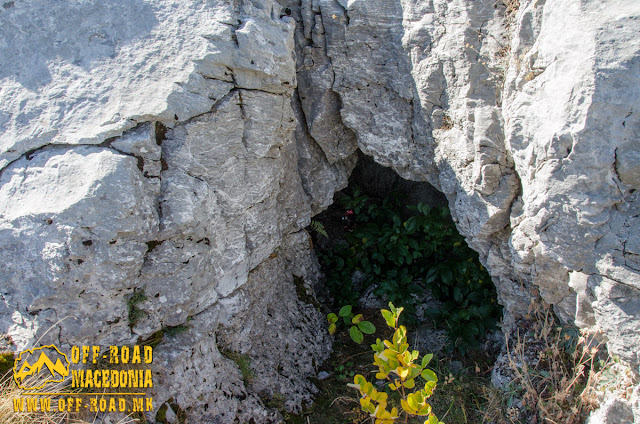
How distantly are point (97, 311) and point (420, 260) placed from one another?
3.09m

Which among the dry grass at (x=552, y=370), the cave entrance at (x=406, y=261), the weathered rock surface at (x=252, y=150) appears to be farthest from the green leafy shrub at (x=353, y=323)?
the dry grass at (x=552, y=370)

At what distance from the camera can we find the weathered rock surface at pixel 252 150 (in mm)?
2498

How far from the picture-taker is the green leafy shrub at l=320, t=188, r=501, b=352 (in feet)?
13.5

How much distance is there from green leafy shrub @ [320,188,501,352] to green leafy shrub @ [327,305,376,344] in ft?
0.96

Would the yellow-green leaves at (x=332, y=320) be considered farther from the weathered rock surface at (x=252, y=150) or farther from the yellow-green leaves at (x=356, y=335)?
the weathered rock surface at (x=252, y=150)

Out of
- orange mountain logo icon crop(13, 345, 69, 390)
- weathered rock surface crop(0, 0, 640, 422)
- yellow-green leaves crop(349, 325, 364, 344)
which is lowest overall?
yellow-green leaves crop(349, 325, 364, 344)

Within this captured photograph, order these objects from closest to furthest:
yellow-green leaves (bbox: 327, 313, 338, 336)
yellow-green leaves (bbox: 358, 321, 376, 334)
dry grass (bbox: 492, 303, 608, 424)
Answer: dry grass (bbox: 492, 303, 608, 424)
yellow-green leaves (bbox: 358, 321, 376, 334)
yellow-green leaves (bbox: 327, 313, 338, 336)

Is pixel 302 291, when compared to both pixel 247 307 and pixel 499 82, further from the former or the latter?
pixel 499 82

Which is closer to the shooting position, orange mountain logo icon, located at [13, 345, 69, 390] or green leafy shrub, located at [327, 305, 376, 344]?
orange mountain logo icon, located at [13, 345, 69, 390]

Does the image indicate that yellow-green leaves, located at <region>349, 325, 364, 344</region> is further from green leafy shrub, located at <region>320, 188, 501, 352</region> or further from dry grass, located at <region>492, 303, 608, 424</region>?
dry grass, located at <region>492, 303, 608, 424</region>

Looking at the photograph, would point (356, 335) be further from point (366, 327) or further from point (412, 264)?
point (412, 264)

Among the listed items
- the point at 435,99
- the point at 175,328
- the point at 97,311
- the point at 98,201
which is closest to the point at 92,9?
the point at 98,201

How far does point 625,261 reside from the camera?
249 cm

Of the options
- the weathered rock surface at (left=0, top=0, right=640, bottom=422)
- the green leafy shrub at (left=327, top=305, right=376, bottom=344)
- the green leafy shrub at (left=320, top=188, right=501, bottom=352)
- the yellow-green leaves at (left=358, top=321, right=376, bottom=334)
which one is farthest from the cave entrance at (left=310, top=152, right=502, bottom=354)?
the weathered rock surface at (left=0, top=0, right=640, bottom=422)
